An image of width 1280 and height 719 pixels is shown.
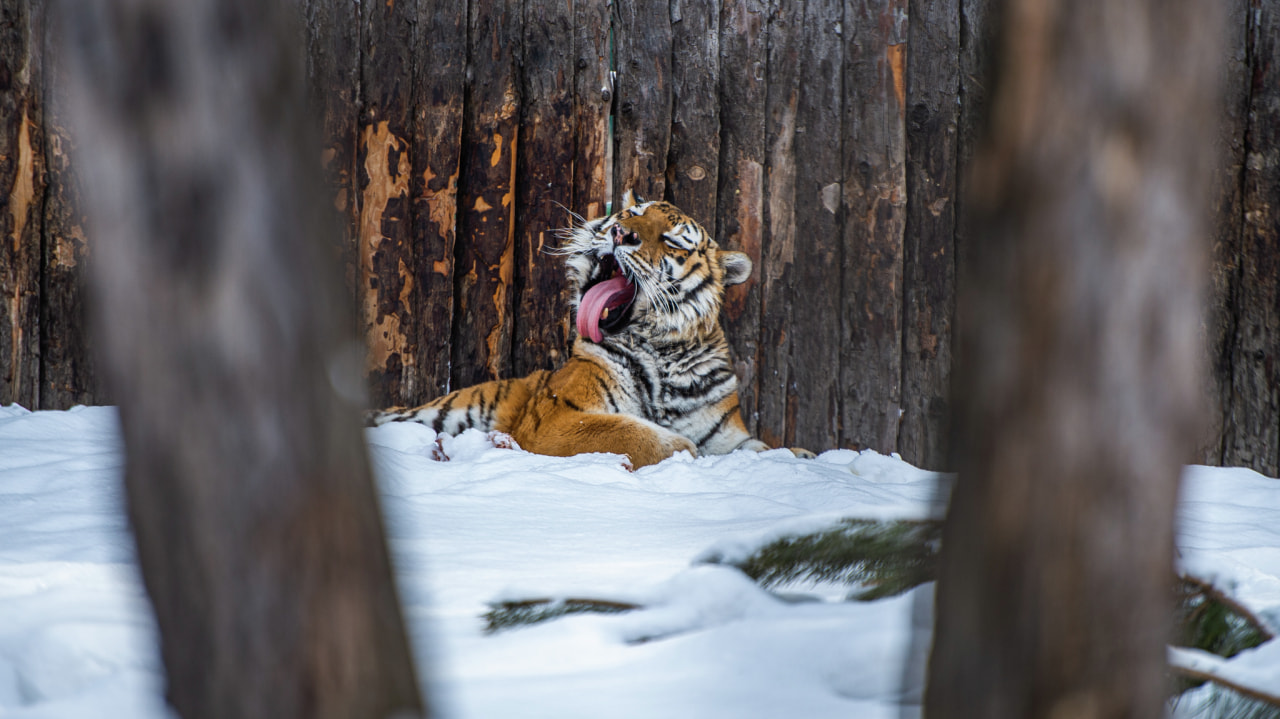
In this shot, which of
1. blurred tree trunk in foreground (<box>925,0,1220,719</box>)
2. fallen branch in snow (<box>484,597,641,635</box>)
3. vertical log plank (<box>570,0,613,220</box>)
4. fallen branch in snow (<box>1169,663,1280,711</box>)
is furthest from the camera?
vertical log plank (<box>570,0,613,220</box>)

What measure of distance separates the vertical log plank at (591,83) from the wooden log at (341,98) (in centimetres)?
110

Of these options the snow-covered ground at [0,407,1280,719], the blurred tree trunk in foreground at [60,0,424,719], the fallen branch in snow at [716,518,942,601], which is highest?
the blurred tree trunk in foreground at [60,0,424,719]

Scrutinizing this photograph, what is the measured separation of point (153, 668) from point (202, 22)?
949mm

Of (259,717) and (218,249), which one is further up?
(218,249)

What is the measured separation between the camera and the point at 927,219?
14.0ft

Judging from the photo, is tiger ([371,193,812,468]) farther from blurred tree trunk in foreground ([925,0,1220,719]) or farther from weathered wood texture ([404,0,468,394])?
blurred tree trunk in foreground ([925,0,1220,719])

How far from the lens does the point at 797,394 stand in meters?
4.33

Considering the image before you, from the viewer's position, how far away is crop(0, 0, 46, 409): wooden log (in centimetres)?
391

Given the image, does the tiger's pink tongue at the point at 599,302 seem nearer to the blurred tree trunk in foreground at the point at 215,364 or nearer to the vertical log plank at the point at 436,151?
the vertical log plank at the point at 436,151

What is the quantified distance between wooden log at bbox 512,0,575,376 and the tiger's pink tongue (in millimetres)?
329

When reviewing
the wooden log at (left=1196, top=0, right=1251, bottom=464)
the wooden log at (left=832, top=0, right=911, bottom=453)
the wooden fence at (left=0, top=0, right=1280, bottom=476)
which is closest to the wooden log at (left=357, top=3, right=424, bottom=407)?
the wooden fence at (left=0, top=0, right=1280, bottom=476)

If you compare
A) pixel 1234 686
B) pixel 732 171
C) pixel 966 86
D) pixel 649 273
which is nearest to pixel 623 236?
pixel 649 273

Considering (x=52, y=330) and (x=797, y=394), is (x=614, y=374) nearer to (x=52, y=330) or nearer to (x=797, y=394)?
(x=797, y=394)

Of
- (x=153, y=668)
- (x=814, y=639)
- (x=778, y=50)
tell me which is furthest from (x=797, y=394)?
(x=153, y=668)
